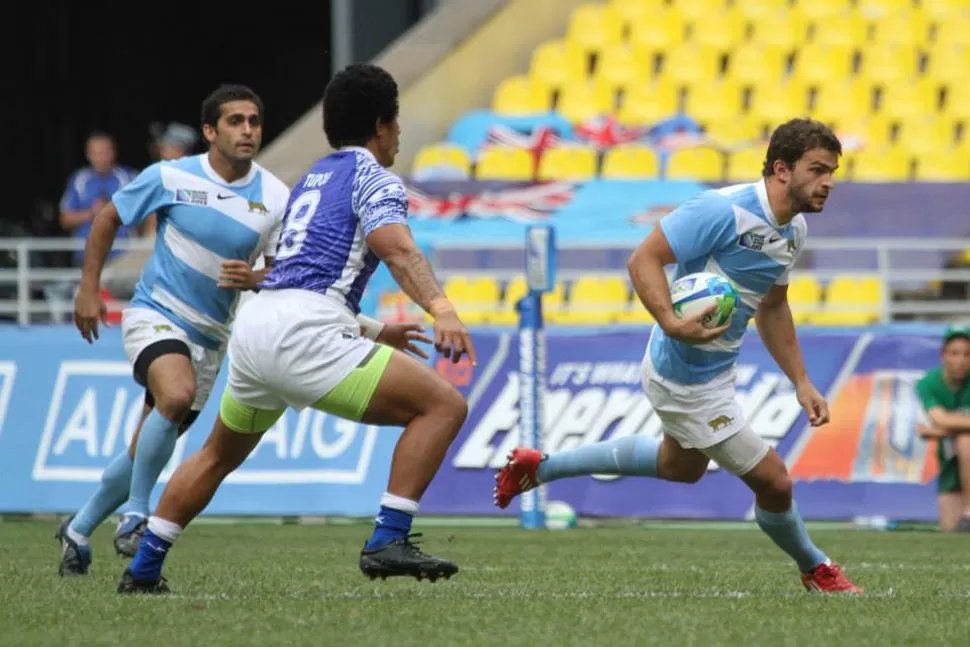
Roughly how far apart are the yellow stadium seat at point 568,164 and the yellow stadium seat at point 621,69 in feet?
5.94

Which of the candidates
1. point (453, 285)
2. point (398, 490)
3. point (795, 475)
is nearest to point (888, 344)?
point (795, 475)

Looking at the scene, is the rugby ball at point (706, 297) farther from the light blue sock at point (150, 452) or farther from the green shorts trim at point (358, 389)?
the light blue sock at point (150, 452)

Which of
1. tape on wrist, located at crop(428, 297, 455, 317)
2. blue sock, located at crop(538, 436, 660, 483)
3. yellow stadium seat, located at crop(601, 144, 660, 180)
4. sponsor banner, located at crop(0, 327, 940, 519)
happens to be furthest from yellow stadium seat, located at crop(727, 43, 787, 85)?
tape on wrist, located at crop(428, 297, 455, 317)

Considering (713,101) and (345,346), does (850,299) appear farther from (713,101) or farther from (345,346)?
(345,346)

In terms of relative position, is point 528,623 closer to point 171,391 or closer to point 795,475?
point 171,391

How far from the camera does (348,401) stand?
6734 mm

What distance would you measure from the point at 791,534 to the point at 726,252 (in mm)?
1155

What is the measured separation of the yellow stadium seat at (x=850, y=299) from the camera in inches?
616

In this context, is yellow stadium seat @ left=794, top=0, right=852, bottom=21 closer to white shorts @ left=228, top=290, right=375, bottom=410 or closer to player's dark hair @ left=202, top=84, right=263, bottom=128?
player's dark hair @ left=202, top=84, right=263, bottom=128

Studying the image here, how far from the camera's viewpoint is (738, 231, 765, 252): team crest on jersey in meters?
7.67

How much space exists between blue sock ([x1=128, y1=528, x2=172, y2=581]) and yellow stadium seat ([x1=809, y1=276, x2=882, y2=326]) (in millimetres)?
9260

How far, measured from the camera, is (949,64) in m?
19.4

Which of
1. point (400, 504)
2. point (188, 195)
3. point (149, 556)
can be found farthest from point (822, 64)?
point (149, 556)

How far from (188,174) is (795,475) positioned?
221 inches
